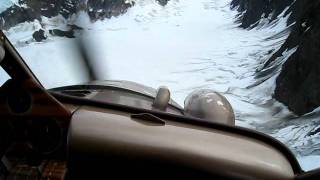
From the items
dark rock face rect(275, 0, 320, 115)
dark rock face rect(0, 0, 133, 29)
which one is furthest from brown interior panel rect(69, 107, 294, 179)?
dark rock face rect(275, 0, 320, 115)

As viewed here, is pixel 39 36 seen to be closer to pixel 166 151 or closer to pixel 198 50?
pixel 198 50

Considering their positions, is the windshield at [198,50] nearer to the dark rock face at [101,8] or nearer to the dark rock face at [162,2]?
the dark rock face at [101,8]

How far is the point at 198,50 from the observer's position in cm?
11362

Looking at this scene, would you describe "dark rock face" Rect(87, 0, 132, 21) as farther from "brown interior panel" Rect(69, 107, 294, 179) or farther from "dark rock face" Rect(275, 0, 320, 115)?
"dark rock face" Rect(275, 0, 320, 115)

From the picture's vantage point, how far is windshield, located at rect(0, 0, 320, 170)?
20.5 feet

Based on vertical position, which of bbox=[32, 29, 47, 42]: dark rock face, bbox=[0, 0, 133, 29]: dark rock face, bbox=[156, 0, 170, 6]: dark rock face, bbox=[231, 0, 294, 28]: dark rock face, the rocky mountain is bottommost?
bbox=[156, 0, 170, 6]: dark rock face

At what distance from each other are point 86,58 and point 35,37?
8161 cm

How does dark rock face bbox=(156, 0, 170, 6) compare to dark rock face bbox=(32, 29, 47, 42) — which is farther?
dark rock face bbox=(156, 0, 170, 6)

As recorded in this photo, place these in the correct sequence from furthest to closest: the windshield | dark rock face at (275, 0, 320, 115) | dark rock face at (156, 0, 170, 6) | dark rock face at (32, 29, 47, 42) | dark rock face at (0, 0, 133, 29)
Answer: dark rock face at (156, 0, 170, 6) → dark rock face at (32, 29, 47, 42) → dark rock face at (275, 0, 320, 115) → the windshield → dark rock face at (0, 0, 133, 29)

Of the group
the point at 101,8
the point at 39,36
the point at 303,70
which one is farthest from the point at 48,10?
the point at 39,36

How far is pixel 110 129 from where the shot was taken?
8.49 ft

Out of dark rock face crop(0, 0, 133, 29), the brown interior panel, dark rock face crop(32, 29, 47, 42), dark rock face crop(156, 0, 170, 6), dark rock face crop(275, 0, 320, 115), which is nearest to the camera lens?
the brown interior panel

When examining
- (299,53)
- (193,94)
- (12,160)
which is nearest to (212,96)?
(193,94)

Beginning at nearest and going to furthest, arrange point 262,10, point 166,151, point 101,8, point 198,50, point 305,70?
point 166,151 → point 305,70 → point 101,8 → point 262,10 → point 198,50
